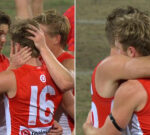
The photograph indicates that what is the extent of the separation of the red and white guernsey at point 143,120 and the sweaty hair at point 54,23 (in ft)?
2.88

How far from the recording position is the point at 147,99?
160cm

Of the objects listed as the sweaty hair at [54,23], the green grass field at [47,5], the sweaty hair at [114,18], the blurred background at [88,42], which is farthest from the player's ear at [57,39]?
the blurred background at [88,42]

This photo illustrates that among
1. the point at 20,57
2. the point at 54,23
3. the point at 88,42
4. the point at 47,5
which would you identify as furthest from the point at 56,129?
the point at 88,42

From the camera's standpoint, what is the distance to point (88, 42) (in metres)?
6.28

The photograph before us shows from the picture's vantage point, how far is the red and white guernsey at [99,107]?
5.83 feet

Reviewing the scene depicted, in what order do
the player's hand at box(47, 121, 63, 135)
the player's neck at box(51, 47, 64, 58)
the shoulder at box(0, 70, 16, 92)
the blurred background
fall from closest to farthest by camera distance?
the shoulder at box(0, 70, 16, 92) → the player's hand at box(47, 121, 63, 135) → the player's neck at box(51, 47, 64, 58) → the blurred background

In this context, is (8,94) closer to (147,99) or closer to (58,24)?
(58,24)

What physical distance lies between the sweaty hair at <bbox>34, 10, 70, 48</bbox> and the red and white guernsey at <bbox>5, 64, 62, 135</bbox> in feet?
1.00

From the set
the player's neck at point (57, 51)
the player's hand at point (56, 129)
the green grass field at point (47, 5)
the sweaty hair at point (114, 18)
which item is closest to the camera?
the sweaty hair at point (114, 18)

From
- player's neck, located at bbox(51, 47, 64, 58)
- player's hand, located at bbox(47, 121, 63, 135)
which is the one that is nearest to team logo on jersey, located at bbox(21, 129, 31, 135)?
player's hand, located at bbox(47, 121, 63, 135)

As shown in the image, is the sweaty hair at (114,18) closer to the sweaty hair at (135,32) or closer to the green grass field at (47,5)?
the sweaty hair at (135,32)

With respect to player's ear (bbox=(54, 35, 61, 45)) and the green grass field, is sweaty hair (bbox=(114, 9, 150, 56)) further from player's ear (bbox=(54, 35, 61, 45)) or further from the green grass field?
the green grass field

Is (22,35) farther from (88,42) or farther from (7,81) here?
(88,42)

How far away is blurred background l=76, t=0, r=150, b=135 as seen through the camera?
4622mm
